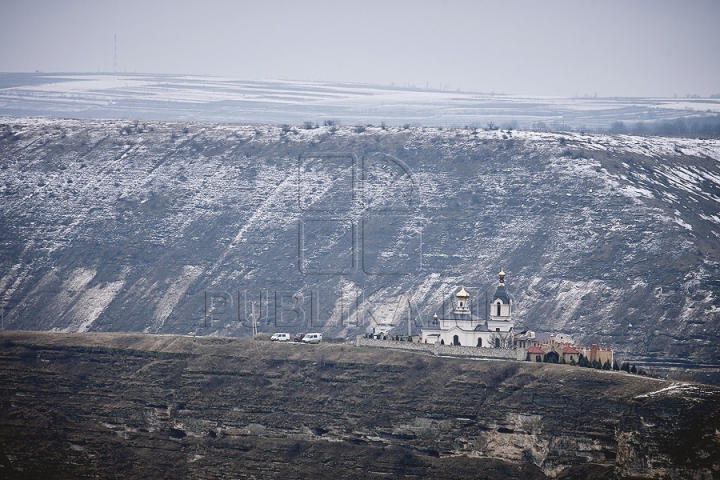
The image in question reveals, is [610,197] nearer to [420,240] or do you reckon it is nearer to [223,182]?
[420,240]

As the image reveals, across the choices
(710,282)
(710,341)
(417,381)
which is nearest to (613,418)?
(417,381)

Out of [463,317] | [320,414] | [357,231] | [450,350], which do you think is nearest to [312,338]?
[320,414]

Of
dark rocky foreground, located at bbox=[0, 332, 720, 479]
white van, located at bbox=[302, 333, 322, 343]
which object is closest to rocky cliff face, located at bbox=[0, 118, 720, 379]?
white van, located at bbox=[302, 333, 322, 343]

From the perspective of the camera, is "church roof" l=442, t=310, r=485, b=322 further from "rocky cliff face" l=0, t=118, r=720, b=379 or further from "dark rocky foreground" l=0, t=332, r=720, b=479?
"rocky cliff face" l=0, t=118, r=720, b=379

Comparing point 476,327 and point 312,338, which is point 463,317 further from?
point 312,338

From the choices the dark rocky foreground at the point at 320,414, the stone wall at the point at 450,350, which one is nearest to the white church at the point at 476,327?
the stone wall at the point at 450,350
